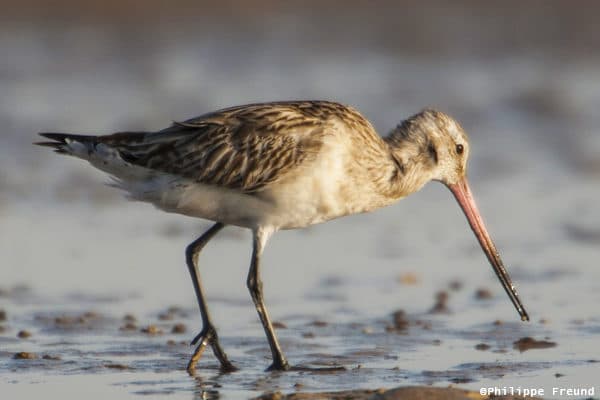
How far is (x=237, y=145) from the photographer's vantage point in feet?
34.4

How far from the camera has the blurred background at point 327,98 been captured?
12.8 meters

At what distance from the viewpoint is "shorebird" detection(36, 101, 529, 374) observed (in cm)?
1031

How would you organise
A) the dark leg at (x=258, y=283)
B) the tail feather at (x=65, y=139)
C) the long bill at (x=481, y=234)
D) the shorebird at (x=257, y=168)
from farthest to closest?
the long bill at (x=481, y=234) → the tail feather at (x=65, y=139) → the shorebird at (x=257, y=168) → the dark leg at (x=258, y=283)

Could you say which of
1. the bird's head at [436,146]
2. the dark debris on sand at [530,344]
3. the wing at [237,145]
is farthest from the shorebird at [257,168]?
the dark debris on sand at [530,344]

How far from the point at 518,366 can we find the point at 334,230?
5.14 metres

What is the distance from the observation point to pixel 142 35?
80.9ft

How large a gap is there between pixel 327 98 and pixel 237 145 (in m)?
10.7

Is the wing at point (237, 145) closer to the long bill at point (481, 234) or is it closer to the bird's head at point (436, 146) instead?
the bird's head at point (436, 146)

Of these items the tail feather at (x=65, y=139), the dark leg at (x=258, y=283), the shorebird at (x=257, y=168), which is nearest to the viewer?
the dark leg at (x=258, y=283)

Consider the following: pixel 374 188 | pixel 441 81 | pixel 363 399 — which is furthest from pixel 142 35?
pixel 363 399

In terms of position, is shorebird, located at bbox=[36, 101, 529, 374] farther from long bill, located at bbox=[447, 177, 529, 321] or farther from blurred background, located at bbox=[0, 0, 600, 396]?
blurred background, located at bbox=[0, 0, 600, 396]

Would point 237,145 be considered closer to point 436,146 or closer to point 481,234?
point 436,146

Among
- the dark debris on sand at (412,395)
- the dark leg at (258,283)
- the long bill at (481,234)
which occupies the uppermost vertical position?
the long bill at (481,234)

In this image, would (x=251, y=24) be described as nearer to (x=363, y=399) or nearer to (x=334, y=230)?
(x=334, y=230)
